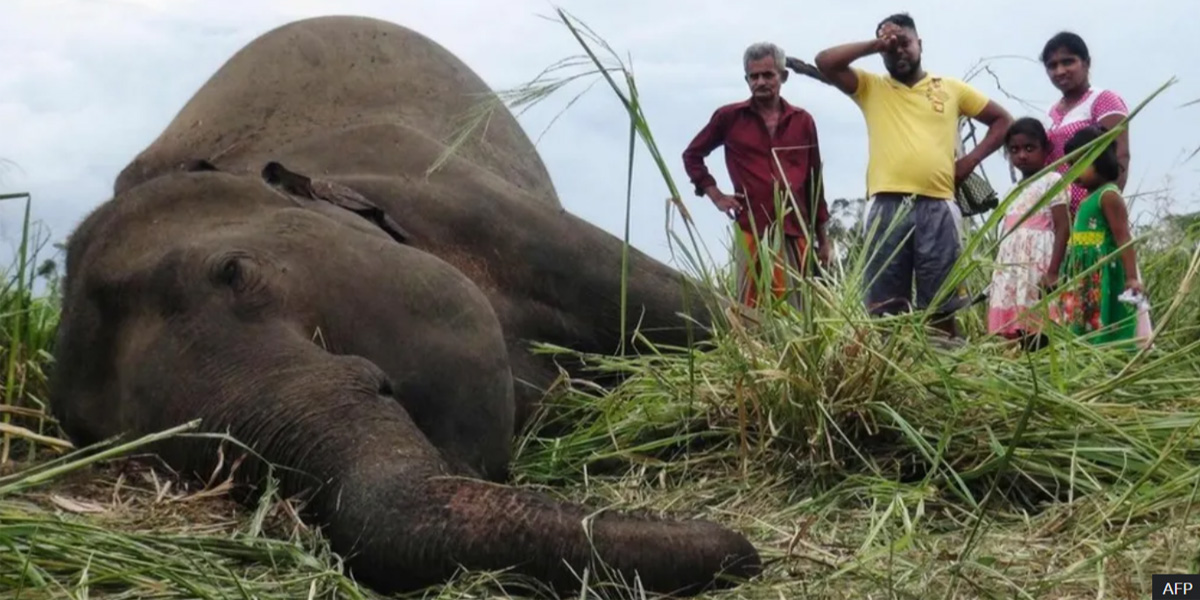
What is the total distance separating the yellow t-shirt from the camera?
7.41 meters

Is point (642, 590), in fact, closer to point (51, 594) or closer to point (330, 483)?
point (330, 483)

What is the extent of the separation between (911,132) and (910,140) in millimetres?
47

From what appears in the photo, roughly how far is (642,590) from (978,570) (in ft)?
1.93

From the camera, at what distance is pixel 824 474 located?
4.14m

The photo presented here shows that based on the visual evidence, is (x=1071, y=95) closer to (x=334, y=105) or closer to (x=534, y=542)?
(x=334, y=105)

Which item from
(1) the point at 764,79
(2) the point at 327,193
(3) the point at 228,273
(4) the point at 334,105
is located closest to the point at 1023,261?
(1) the point at 764,79

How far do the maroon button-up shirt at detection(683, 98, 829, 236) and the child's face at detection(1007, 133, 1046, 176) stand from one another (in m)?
0.77

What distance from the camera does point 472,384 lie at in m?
4.46

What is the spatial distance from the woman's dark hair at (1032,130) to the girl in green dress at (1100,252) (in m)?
0.82

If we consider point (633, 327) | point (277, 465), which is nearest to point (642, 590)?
point (277, 465)

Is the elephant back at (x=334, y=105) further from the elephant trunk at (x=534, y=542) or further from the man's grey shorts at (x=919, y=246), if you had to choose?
the elephant trunk at (x=534, y=542)

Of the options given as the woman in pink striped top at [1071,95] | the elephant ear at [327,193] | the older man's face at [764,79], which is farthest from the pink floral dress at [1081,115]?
the elephant ear at [327,193]

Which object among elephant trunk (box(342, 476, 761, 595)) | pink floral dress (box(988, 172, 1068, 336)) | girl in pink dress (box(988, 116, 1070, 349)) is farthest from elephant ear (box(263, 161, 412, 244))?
pink floral dress (box(988, 172, 1068, 336))

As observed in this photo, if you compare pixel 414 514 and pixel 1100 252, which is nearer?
pixel 414 514
